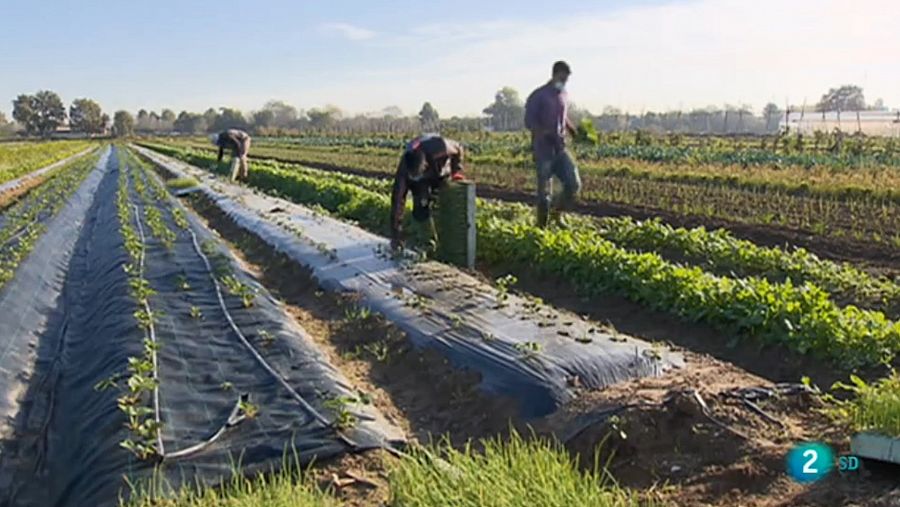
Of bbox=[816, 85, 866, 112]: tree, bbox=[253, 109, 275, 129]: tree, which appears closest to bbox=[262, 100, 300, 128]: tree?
bbox=[253, 109, 275, 129]: tree

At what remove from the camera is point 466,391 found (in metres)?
4.52

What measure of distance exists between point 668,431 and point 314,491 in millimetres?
1560

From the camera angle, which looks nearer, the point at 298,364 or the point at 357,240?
the point at 298,364

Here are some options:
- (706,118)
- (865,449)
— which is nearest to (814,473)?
(865,449)

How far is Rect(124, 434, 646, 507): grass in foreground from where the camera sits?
266 cm

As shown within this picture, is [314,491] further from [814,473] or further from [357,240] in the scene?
[357,240]

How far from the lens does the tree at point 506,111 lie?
73.4 meters

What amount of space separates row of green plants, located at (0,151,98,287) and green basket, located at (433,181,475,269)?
14.2 feet

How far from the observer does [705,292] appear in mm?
5465

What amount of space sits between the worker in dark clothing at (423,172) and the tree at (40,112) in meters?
105

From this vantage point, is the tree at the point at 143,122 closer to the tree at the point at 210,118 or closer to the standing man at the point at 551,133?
the tree at the point at 210,118

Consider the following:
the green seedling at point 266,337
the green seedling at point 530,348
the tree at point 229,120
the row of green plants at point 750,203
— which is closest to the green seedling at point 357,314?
the green seedling at point 266,337

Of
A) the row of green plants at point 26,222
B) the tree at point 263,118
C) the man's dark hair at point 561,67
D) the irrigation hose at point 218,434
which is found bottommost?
the irrigation hose at point 218,434

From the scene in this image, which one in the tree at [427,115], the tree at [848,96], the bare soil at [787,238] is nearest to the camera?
the bare soil at [787,238]
